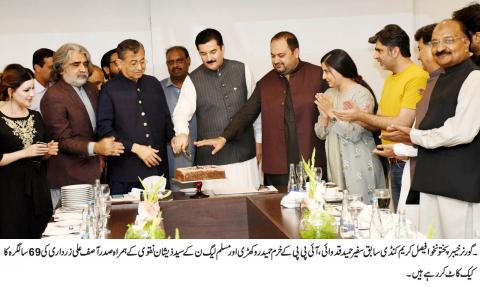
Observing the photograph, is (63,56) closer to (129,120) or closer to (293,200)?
(129,120)

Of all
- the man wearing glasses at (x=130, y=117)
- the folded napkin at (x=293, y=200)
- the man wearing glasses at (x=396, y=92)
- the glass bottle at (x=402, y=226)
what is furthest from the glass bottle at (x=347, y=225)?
the man wearing glasses at (x=130, y=117)

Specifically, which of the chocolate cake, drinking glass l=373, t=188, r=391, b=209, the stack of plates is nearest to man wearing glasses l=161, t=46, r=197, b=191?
the chocolate cake

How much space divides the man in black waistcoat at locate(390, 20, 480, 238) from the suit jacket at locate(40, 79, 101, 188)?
220cm

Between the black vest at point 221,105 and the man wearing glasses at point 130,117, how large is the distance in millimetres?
322

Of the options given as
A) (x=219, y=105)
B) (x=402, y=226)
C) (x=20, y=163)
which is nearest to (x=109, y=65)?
(x=219, y=105)

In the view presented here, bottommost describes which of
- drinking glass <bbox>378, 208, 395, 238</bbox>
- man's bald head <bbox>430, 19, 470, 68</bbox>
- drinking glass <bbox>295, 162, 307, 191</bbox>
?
drinking glass <bbox>378, 208, 395, 238</bbox>

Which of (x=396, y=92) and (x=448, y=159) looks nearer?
(x=448, y=159)

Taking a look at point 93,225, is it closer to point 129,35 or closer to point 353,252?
point 353,252

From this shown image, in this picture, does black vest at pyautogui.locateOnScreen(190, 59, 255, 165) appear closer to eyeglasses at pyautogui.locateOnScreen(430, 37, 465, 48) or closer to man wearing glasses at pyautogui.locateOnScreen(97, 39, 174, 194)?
man wearing glasses at pyautogui.locateOnScreen(97, 39, 174, 194)

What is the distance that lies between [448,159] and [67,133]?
7.99 ft

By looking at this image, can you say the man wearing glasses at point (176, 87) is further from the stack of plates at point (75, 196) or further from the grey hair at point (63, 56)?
the stack of plates at point (75, 196)

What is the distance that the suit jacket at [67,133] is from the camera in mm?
4598

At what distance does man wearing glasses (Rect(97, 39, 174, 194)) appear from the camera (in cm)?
458

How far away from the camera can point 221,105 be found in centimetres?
487
